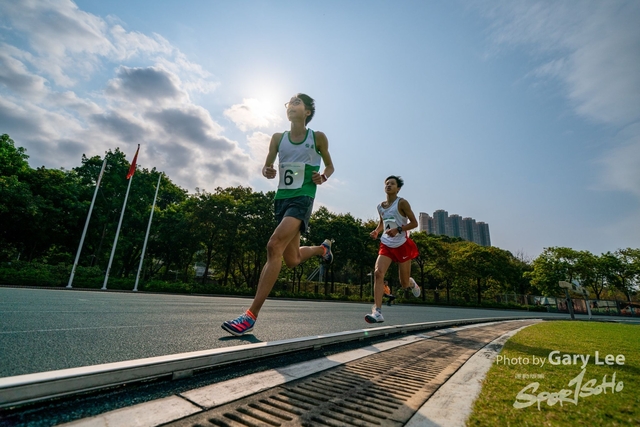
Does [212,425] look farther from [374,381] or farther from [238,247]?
[238,247]

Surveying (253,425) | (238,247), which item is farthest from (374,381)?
(238,247)

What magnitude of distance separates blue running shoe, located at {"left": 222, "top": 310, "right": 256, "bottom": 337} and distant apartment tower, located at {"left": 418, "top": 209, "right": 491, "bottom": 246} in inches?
4230

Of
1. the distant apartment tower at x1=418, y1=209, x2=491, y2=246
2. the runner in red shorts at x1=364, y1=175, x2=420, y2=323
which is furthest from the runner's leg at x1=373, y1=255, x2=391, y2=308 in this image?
the distant apartment tower at x1=418, y1=209, x2=491, y2=246

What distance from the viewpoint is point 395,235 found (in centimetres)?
477

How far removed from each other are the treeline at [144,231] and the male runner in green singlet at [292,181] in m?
19.7

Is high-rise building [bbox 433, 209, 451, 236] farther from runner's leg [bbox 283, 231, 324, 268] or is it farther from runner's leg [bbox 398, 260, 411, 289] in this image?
runner's leg [bbox 283, 231, 324, 268]

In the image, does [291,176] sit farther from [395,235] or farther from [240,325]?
[395,235]

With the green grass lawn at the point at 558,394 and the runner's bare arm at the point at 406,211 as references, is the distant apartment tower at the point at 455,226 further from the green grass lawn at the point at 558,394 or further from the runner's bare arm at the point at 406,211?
the green grass lawn at the point at 558,394

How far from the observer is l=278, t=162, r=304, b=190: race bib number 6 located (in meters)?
3.25

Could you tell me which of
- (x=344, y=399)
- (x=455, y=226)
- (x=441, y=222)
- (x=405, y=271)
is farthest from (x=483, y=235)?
(x=344, y=399)

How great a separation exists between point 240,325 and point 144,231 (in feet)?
104

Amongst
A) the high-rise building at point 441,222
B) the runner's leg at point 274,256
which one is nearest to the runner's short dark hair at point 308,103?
the runner's leg at point 274,256

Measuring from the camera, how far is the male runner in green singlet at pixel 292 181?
2959 millimetres

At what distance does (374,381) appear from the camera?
181cm
